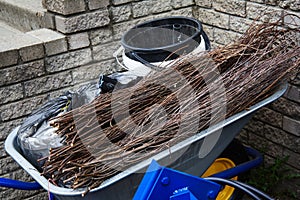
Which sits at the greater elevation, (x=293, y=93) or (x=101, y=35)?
(x=101, y=35)

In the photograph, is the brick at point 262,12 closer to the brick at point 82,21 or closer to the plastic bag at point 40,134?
the brick at point 82,21

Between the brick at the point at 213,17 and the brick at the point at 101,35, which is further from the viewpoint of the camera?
the brick at the point at 213,17

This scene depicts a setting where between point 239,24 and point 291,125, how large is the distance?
88cm

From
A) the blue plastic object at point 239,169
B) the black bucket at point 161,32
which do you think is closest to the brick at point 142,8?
the black bucket at point 161,32

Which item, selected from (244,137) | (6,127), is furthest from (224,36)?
(6,127)

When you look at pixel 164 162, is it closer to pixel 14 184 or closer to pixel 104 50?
pixel 14 184

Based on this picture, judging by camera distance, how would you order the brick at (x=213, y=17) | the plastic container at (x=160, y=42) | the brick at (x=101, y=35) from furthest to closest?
the brick at (x=213, y=17) < the brick at (x=101, y=35) < the plastic container at (x=160, y=42)

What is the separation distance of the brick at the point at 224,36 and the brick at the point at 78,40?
42.9 inches

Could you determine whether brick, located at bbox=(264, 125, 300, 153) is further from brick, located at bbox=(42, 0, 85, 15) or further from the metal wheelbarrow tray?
brick, located at bbox=(42, 0, 85, 15)

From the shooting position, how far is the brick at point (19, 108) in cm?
338

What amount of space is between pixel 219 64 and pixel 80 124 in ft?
2.86

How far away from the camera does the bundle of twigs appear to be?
2.12 m

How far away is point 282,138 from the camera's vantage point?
3480 mm

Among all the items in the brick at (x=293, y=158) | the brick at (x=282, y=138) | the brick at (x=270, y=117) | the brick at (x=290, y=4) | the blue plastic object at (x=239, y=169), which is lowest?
the brick at (x=293, y=158)
